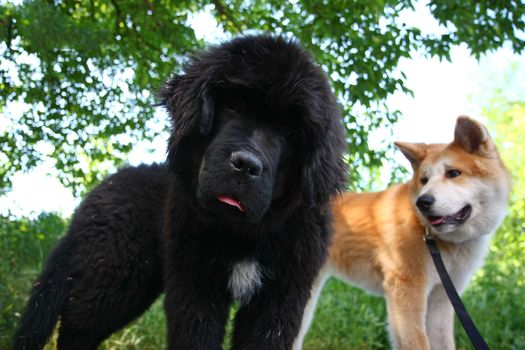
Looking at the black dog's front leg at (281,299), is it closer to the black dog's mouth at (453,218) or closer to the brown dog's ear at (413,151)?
the black dog's mouth at (453,218)

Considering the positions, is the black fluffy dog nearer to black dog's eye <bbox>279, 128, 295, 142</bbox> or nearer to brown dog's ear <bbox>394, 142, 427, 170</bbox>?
black dog's eye <bbox>279, 128, 295, 142</bbox>

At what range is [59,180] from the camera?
5910 mm

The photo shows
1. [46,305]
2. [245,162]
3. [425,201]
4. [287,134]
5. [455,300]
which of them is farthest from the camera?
[425,201]

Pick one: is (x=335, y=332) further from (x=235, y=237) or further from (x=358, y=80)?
(x=235, y=237)

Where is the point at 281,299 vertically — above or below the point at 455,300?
above

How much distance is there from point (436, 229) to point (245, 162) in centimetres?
263

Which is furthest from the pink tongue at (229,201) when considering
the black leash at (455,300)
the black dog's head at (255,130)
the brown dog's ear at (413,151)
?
the brown dog's ear at (413,151)

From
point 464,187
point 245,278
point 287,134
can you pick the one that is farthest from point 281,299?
point 464,187

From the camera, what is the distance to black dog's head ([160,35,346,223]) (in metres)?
2.72

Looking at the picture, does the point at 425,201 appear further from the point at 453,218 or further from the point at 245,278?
the point at 245,278

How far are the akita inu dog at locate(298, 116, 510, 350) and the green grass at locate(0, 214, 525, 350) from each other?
1081 mm

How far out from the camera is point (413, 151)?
5.16 meters

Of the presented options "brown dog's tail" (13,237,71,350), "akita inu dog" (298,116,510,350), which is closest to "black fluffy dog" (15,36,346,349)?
"brown dog's tail" (13,237,71,350)

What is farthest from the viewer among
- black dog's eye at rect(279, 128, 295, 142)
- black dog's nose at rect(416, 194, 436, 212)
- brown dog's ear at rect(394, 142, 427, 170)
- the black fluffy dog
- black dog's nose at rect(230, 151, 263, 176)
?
brown dog's ear at rect(394, 142, 427, 170)
